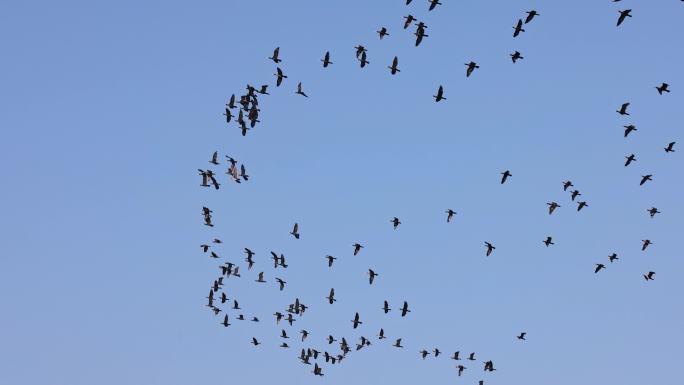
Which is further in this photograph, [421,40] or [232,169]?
[232,169]

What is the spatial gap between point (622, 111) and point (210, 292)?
1718 inches

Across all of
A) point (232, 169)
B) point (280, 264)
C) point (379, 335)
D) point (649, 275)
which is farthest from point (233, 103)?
point (649, 275)

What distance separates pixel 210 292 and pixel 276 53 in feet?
83.6

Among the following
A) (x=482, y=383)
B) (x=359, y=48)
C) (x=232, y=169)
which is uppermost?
(x=359, y=48)

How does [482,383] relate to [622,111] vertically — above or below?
below

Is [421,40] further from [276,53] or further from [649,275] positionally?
[649,275]

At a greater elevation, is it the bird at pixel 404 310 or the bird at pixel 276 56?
the bird at pixel 276 56

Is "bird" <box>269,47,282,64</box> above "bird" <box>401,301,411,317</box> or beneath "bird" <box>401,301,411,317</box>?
above

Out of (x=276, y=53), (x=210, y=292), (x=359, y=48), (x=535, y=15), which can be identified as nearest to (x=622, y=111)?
(x=535, y=15)

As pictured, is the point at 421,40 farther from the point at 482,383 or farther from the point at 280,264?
the point at 482,383

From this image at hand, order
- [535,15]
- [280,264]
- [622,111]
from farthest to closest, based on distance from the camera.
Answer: [280,264] < [622,111] < [535,15]

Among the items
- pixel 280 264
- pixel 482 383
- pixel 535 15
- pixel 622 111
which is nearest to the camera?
pixel 535 15

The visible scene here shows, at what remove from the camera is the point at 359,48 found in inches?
4390

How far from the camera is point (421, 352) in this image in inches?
4975
